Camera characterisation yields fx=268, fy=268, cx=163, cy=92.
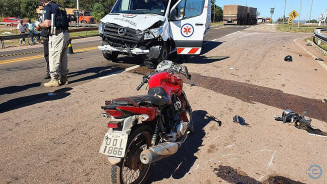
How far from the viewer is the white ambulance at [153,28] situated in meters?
8.26

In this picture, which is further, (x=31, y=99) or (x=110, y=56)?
(x=110, y=56)

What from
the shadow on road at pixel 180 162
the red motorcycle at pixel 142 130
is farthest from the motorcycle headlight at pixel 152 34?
the red motorcycle at pixel 142 130

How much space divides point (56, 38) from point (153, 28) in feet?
9.90

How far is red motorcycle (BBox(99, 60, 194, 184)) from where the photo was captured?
2.57m

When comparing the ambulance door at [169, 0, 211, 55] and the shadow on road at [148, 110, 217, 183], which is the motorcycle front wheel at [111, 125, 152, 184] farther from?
the ambulance door at [169, 0, 211, 55]

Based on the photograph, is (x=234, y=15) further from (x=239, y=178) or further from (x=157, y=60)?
(x=239, y=178)

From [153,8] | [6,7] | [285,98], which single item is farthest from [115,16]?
[6,7]

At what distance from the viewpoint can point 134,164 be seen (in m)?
2.82

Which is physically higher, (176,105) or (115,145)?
(176,105)

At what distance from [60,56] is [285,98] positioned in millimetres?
5600

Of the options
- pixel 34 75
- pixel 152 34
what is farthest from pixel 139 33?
pixel 34 75

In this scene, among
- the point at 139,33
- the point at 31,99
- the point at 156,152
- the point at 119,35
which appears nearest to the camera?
the point at 156,152

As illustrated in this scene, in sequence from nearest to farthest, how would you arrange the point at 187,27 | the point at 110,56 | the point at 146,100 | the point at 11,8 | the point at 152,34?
the point at 146,100
the point at 152,34
the point at 187,27
the point at 110,56
the point at 11,8

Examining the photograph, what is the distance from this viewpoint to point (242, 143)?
4.14m
